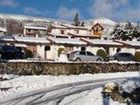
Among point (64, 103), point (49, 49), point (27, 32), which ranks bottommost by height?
point (64, 103)

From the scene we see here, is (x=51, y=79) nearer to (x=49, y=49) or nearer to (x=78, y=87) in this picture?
(x=78, y=87)

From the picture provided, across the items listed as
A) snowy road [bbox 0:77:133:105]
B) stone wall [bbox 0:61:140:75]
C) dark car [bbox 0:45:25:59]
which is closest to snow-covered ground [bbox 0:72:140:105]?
snowy road [bbox 0:77:133:105]

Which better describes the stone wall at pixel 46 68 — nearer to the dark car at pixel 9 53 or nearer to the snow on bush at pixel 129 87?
the snow on bush at pixel 129 87

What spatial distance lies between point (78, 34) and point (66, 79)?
68602mm

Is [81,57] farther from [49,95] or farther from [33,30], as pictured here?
[33,30]

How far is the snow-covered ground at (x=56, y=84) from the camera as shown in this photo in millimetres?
21734

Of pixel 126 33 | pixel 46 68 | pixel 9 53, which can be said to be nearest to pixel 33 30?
pixel 126 33

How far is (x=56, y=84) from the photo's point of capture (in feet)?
96.8

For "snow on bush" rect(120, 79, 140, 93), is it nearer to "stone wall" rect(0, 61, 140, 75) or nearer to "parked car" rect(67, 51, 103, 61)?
"stone wall" rect(0, 61, 140, 75)

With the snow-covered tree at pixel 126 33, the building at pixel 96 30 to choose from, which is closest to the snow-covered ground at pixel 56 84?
the snow-covered tree at pixel 126 33

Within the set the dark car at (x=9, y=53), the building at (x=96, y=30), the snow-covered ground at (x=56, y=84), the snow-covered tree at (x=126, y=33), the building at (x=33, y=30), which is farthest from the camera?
the building at (x=33, y=30)

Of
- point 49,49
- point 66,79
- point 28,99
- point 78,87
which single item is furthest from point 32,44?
point 28,99

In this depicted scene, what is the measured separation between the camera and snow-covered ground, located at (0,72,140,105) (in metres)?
21.7

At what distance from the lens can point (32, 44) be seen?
216ft
